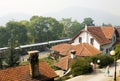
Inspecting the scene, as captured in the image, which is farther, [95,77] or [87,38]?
[87,38]

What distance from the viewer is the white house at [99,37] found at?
45.0m

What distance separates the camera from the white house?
45.0m

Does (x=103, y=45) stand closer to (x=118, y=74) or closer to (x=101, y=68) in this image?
(x=101, y=68)

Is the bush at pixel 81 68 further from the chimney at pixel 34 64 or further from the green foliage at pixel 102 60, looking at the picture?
the chimney at pixel 34 64

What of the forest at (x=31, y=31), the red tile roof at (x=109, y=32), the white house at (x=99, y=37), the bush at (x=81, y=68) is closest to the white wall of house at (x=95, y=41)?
the white house at (x=99, y=37)

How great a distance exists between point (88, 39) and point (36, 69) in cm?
2925

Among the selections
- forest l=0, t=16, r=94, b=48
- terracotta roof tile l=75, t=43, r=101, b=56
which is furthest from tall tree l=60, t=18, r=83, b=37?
terracotta roof tile l=75, t=43, r=101, b=56

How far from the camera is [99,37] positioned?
46094 mm

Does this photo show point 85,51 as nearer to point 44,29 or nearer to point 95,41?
point 95,41

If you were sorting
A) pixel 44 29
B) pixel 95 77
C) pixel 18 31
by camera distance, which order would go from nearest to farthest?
pixel 95 77 → pixel 18 31 → pixel 44 29

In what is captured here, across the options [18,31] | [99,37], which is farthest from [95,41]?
[18,31]

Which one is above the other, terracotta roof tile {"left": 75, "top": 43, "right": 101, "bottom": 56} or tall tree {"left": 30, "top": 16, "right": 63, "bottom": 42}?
tall tree {"left": 30, "top": 16, "right": 63, "bottom": 42}

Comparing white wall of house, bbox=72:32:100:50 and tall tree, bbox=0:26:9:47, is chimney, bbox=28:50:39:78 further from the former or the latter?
tall tree, bbox=0:26:9:47

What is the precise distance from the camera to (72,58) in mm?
33812
